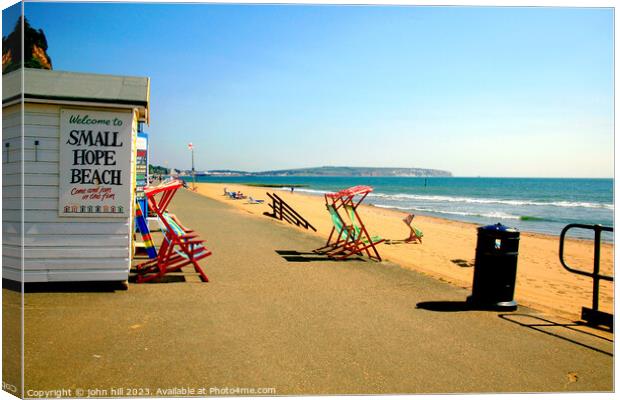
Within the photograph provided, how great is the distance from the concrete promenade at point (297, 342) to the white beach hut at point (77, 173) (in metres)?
0.42

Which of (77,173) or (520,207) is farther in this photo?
(520,207)

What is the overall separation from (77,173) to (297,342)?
326 cm

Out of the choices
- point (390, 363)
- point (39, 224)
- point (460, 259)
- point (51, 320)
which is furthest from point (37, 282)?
point (460, 259)

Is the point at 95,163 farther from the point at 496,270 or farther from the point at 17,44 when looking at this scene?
the point at 496,270

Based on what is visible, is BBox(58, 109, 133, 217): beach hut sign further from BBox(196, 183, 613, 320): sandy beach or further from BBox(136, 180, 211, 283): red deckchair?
BBox(196, 183, 613, 320): sandy beach

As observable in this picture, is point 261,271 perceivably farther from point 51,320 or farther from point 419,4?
point 419,4

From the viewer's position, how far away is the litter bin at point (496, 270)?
18.0 feet

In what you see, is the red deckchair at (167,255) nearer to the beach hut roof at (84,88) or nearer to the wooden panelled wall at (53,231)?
the wooden panelled wall at (53,231)

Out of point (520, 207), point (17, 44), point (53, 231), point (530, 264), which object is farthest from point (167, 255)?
point (520, 207)

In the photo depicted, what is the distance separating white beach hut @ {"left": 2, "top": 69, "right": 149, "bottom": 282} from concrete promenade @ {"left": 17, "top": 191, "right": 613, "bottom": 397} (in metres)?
0.42

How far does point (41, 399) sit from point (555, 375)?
3.78 m

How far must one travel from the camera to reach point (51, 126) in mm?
5141

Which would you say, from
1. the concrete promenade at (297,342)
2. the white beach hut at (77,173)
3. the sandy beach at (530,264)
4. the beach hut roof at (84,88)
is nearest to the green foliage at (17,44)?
the beach hut roof at (84,88)

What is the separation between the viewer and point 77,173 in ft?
17.3
